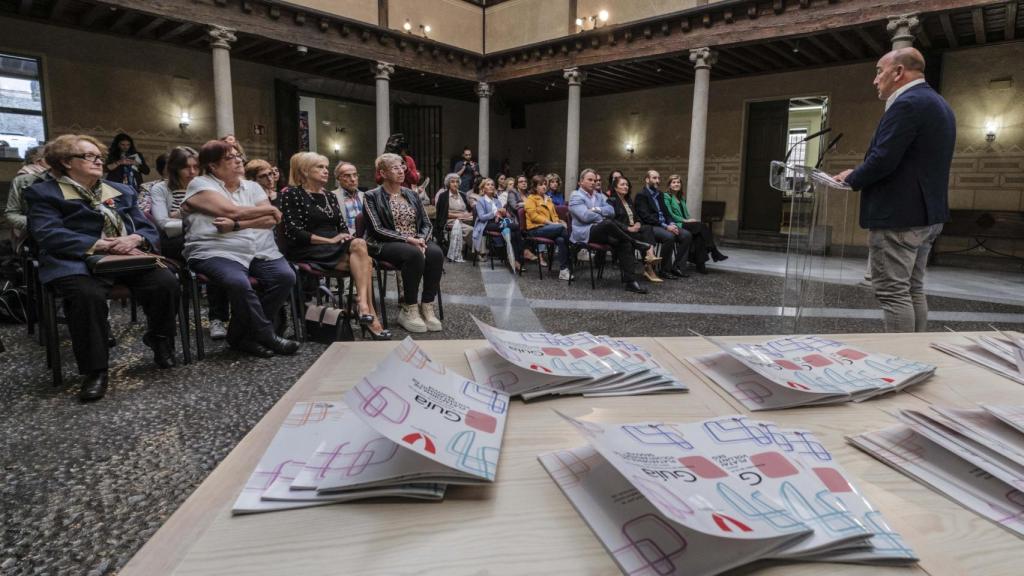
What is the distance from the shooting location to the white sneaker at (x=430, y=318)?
3930 millimetres

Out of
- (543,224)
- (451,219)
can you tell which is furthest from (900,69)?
(451,219)

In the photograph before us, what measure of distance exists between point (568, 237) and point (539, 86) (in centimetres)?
724

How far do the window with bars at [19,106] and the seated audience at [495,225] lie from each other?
6.77 meters

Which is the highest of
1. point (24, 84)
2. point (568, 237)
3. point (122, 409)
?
point (24, 84)

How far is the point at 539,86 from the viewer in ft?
41.2

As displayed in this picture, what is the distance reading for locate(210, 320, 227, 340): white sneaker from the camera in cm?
355

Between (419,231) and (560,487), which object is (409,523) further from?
(419,231)

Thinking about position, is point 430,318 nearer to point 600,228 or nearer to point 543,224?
point 600,228

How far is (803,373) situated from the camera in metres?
0.96

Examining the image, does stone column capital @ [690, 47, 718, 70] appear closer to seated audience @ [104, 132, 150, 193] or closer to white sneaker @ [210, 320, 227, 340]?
white sneaker @ [210, 320, 227, 340]

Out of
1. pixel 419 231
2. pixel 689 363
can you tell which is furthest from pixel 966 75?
pixel 689 363

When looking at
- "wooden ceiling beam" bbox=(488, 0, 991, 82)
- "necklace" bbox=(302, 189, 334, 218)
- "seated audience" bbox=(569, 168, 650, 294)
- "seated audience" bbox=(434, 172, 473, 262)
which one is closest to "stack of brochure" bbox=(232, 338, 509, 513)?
"necklace" bbox=(302, 189, 334, 218)

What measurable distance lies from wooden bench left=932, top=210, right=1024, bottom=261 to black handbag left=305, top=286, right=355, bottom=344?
8.61m

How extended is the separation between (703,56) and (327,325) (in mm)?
7544
